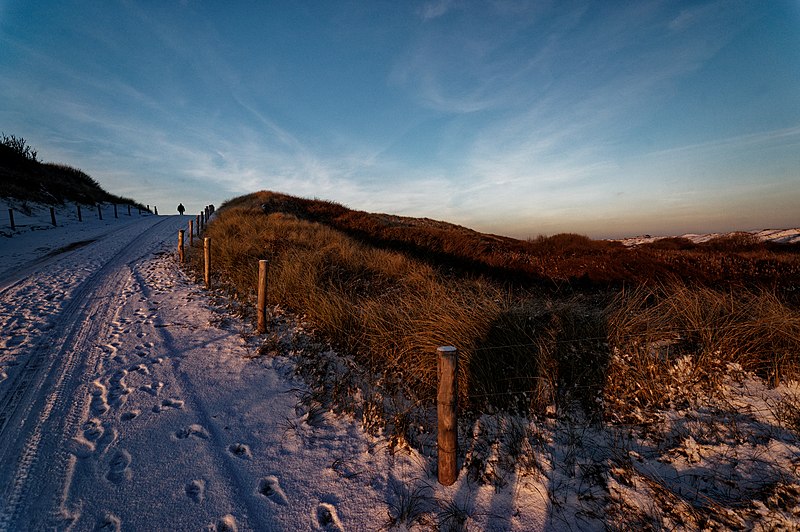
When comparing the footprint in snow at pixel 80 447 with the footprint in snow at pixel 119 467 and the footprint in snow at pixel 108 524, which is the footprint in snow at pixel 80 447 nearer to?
the footprint in snow at pixel 119 467

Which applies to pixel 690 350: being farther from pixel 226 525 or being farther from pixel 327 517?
pixel 226 525

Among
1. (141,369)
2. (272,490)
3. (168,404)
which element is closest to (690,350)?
Result: (272,490)

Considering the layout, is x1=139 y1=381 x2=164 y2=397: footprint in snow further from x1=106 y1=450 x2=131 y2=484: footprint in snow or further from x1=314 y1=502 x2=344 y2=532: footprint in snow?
x1=314 y1=502 x2=344 y2=532: footprint in snow

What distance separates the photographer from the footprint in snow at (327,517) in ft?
7.29

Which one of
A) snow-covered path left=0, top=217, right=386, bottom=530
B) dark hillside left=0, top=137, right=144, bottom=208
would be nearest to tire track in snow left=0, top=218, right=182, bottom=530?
snow-covered path left=0, top=217, right=386, bottom=530

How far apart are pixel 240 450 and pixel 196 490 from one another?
1.54 feet

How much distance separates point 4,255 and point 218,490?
1468 cm

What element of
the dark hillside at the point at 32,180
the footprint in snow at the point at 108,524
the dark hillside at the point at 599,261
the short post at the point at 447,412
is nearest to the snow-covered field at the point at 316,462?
the footprint in snow at the point at 108,524

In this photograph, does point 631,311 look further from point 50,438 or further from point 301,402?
point 50,438

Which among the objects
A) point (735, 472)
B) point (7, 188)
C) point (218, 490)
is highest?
point (7, 188)

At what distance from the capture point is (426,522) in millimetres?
2178

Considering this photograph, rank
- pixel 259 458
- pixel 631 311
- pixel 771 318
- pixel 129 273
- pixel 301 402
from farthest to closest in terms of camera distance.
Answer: pixel 129 273
pixel 631 311
pixel 301 402
pixel 771 318
pixel 259 458

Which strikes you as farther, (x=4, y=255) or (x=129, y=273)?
(x=4, y=255)

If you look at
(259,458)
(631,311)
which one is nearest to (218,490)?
(259,458)
